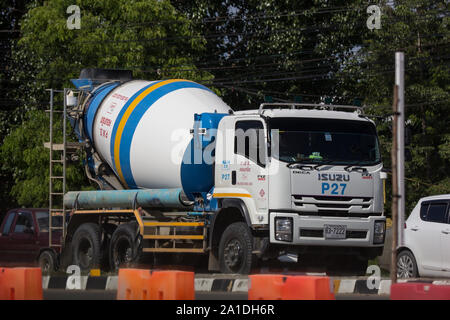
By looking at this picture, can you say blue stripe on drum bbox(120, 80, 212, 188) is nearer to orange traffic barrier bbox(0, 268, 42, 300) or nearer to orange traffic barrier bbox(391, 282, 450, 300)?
orange traffic barrier bbox(0, 268, 42, 300)

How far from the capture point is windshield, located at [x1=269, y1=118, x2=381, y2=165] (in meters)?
15.8

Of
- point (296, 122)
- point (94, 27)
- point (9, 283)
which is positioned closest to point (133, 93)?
point (296, 122)

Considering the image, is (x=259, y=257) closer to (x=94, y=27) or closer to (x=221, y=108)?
(x=221, y=108)

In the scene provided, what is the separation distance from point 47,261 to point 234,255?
5.86m

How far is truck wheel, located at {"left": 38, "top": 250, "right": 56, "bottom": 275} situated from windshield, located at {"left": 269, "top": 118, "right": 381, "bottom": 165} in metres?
6.72

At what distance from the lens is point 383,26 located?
34.1 meters

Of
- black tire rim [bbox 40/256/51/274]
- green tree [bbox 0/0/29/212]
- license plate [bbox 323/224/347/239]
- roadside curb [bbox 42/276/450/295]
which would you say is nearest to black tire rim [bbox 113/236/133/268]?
black tire rim [bbox 40/256/51/274]

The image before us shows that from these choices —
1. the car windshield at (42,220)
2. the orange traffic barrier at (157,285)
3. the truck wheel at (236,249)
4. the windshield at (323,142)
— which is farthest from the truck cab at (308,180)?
the car windshield at (42,220)

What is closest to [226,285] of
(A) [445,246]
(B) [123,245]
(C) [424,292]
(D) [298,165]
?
(D) [298,165]

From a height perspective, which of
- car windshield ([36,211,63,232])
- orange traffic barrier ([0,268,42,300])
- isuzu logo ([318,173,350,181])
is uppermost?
isuzu logo ([318,173,350,181])

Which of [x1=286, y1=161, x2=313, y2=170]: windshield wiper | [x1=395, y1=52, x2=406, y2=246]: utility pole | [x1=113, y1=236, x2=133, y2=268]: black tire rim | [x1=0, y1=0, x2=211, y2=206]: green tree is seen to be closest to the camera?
[x1=395, y1=52, x2=406, y2=246]: utility pole

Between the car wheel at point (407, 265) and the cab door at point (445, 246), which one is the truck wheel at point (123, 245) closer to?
the car wheel at point (407, 265)

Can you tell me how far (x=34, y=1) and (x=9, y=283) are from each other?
24.9 m

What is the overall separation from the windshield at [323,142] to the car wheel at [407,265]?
7.28 feet
